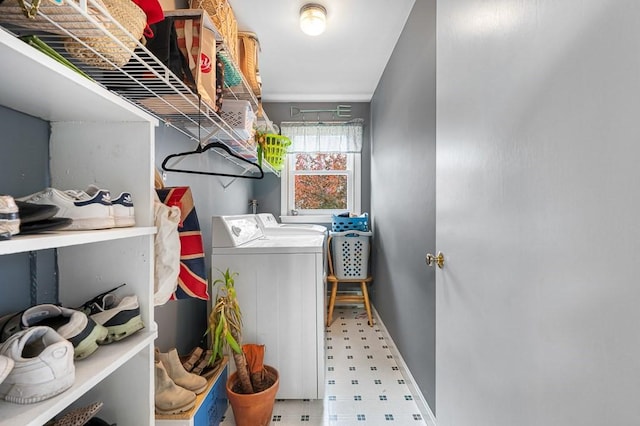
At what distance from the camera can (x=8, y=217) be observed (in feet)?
1.64

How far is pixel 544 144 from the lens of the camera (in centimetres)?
67

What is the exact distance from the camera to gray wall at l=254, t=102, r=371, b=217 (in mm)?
3535

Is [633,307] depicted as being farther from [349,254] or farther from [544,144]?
[349,254]

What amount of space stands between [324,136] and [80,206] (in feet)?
9.61

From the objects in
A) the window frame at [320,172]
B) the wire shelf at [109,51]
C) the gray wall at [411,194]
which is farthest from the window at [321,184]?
the wire shelf at [109,51]

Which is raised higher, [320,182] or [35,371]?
[320,182]

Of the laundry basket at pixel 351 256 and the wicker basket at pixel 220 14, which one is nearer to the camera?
the wicker basket at pixel 220 14

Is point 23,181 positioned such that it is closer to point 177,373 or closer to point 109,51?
point 109,51

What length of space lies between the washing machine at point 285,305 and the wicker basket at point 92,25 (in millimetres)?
1179

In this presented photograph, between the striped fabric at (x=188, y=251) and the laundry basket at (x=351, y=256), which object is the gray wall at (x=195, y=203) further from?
the laundry basket at (x=351, y=256)

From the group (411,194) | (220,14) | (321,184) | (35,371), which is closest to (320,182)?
(321,184)

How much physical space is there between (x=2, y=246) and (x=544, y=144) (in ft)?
3.31

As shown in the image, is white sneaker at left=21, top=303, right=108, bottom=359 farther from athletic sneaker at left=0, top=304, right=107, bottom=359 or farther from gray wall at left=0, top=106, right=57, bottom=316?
gray wall at left=0, top=106, right=57, bottom=316

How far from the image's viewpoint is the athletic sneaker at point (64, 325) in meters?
0.67
